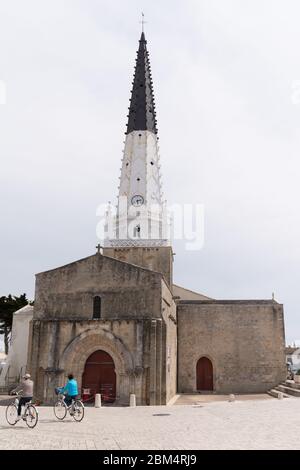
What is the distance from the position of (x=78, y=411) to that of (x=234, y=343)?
17009 millimetres

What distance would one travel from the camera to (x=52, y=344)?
909 inches

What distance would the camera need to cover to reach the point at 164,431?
41.4ft

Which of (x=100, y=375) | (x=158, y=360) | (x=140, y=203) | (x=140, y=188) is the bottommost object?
(x=100, y=375)

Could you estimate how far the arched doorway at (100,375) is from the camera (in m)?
23.0

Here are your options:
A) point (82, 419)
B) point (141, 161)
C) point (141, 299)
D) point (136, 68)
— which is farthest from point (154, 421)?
point (136, 68)

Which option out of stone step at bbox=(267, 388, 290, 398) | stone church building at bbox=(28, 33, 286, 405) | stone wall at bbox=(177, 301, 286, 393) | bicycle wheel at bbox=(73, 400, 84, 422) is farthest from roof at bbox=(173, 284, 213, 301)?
bicycle wheel at bbox=(73, 400, 84, 422)

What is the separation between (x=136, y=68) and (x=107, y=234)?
1381cm

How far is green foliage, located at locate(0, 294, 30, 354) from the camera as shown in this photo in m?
47.4

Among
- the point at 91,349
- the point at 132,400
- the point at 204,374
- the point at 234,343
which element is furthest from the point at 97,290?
the point at 234,343

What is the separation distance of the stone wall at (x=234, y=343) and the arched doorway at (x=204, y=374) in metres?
0.38

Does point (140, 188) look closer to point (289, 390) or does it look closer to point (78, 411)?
point (289, 390)

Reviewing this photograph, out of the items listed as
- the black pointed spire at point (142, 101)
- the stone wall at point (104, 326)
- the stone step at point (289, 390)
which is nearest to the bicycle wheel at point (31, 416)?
the stone wall at point (104, 326)

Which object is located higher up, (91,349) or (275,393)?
(91,349)

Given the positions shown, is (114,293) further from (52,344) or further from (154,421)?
(154,421)
